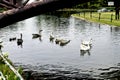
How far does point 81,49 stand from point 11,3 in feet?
82.4

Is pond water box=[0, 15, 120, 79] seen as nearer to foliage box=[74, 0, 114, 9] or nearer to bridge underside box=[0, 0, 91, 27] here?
bridge underside box=[0, 0, 91, 27]

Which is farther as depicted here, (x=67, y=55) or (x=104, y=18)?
(x=104, y=18)

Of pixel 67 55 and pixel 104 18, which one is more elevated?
pixel 104 18

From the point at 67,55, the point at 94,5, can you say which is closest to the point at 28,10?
the point at 67,55

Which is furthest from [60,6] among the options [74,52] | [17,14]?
[74,52]

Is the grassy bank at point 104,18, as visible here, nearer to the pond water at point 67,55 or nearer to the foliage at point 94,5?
the pond water at point 67,55

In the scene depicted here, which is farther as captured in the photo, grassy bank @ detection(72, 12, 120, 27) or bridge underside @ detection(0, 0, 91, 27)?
grassy bank @ detection(72, 12, 120, 27)

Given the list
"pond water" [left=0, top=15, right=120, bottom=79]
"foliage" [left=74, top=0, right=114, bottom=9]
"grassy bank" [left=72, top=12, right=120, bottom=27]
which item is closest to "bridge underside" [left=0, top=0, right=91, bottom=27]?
"pond water" [left=0, top=15, right=120, bottom=79]

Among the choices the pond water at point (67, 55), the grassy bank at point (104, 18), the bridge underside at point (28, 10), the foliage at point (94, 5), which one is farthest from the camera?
the foliage at point (94, 5)

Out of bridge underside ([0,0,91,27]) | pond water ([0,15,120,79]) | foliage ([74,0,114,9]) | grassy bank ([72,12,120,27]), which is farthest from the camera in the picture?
foliage ([74,0,114,9])

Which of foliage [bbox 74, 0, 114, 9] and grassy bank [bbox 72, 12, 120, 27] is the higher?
foliage [bbox 74, 0, 114, 9]

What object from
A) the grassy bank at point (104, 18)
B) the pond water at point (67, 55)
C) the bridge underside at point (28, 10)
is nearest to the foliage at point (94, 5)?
the grassy bank at point (104, 18)

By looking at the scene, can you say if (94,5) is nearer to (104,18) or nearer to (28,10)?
(104,18)

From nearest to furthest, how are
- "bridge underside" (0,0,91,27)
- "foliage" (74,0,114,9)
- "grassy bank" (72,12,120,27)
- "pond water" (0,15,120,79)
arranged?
"bridge underside" (0,0,91,27) → "pond water" (0,15,120,79) → "grassy bank" (72,12,120,27) → "foliage" (74,0,114,9)
